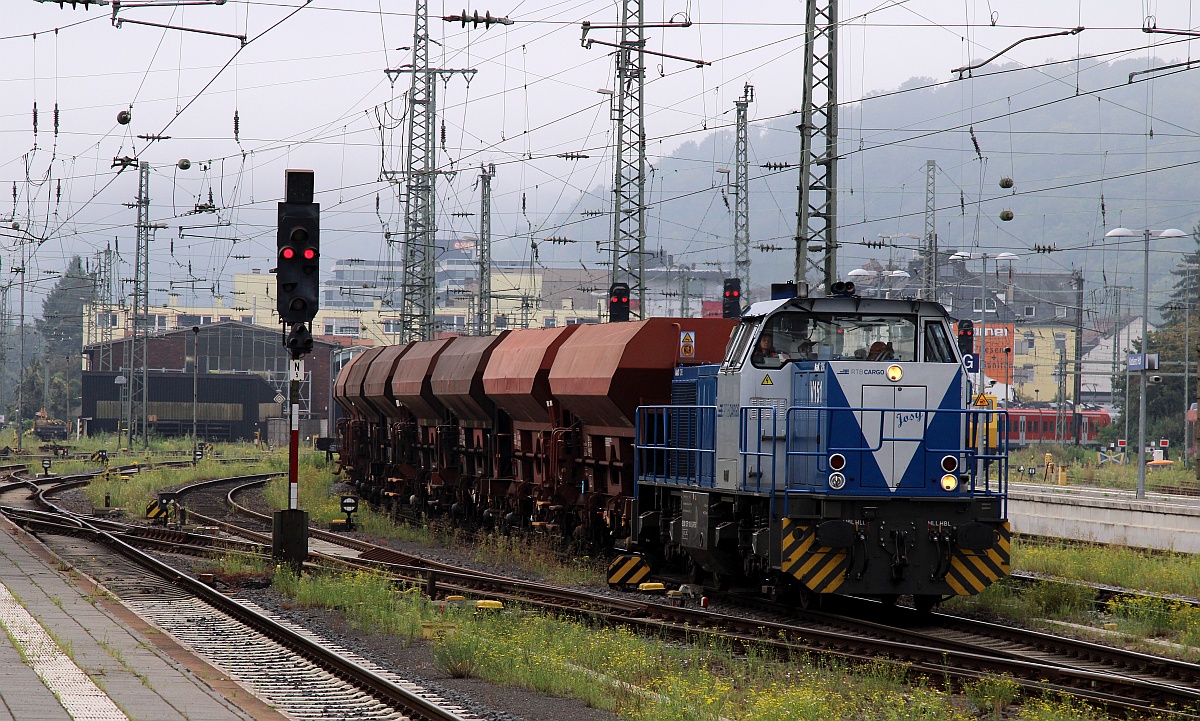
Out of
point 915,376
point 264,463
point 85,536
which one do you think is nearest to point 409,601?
point 915,376

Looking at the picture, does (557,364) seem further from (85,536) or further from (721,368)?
(85,536)

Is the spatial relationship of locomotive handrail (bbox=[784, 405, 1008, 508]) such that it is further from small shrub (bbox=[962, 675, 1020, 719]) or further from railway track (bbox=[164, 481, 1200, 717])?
small shrub (bbox=[962, 675, 1020, 719])

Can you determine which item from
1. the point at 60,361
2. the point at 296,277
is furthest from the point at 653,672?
the point at 60,361

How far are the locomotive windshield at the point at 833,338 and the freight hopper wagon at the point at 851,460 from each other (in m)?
0.01

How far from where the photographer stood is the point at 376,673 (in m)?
10.6

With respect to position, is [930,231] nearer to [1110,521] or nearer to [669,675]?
[1110,521]

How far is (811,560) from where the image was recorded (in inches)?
509

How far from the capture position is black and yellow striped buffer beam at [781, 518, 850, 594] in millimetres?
12898

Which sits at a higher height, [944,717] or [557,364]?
[557,364]

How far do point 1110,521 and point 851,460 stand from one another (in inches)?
690

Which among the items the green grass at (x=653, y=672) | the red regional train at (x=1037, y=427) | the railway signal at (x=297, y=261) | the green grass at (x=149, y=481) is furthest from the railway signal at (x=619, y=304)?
the red regional train at (x=1037, y=427)

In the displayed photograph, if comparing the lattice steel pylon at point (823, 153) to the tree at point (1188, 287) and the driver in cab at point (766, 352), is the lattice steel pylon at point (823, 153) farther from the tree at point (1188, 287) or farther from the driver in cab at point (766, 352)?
the tree at point (1188, 287)

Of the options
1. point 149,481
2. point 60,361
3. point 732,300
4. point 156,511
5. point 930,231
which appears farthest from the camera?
point 60,361

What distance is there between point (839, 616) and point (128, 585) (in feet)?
31.5
